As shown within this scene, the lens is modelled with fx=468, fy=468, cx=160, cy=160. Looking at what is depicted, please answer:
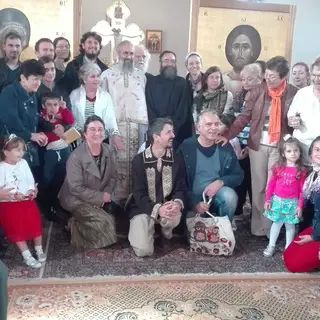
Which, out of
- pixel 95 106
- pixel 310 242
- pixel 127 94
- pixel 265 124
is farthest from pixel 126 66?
pixel 310 242

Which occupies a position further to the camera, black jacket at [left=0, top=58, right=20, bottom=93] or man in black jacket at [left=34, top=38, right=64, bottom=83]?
man in black jacket at [left=34, top=38, right=64, bottom=83]

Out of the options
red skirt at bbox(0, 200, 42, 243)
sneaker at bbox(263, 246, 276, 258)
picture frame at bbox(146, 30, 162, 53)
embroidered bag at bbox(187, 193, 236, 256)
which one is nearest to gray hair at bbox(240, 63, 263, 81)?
embroidered bag at bbox(187, 193, 236, 256)

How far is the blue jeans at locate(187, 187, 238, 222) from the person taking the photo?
3.67 m

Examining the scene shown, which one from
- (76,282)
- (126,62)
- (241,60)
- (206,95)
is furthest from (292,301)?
(241,60)

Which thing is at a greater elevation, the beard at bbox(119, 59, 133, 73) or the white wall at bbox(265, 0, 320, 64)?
the white wall at bbox(265, 0, 320, 64)

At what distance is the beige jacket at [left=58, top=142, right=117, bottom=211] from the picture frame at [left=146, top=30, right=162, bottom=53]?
5.60 metres

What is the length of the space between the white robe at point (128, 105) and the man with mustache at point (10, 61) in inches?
31.3

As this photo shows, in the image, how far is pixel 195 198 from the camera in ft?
12.2

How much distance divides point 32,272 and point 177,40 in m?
6.83

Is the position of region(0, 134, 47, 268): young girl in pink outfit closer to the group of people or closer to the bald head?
the group of people

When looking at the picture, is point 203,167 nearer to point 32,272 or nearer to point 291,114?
point 291,114

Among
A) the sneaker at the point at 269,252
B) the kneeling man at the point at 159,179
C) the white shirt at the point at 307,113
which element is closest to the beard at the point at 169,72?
the kneeling man at the point at 159,179

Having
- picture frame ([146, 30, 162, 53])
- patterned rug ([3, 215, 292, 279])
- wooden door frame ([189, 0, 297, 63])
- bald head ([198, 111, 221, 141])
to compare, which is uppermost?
A: wooden door frame ([189, 0, 297, 63])

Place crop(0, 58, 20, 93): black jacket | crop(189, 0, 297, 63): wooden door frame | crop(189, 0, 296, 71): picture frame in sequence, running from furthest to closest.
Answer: crop(189, 0, 296, 71): picture frame < crop(189, 0, 297, 63): wooden door frame < crop(0, 58, 20, 93): black jacket
